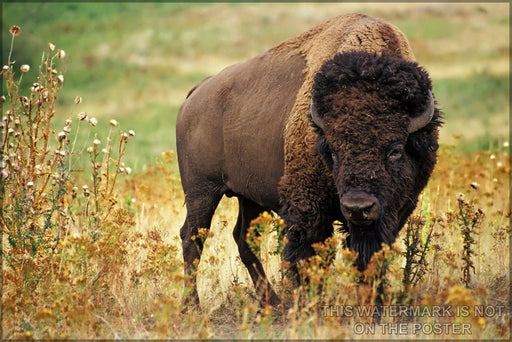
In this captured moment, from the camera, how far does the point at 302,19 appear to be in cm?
4125

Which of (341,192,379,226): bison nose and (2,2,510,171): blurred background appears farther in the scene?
(2,2,510,171): blurred background

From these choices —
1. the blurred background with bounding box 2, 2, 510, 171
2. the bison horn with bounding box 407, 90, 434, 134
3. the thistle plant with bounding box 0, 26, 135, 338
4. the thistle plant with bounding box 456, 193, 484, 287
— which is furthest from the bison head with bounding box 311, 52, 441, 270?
the blurred background with bounding box 2, 2, 510, 171

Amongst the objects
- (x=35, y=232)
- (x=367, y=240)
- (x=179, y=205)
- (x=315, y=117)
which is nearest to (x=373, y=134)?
(x=315, y=117)

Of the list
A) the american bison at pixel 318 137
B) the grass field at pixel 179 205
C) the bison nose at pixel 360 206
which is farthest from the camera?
the american bison at pixel 318 137

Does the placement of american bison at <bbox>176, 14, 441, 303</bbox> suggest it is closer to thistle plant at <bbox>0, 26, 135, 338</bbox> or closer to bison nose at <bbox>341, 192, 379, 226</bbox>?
bison nose at <bbox>341, 192, 379, 226</bbox>

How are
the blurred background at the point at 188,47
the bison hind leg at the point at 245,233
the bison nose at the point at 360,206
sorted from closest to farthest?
the bison nose at the point at 360,206 < the bison hind leg at the point at 245,233 < the blurred background at the point at 188,47

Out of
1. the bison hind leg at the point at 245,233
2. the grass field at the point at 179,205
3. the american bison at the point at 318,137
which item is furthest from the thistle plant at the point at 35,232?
the bison hind leg at the point at 245,233

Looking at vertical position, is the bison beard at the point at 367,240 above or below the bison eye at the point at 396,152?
below

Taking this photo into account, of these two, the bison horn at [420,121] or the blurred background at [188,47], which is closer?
the bison horn at [420,121]

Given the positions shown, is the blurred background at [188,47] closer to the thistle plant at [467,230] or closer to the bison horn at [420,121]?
the thistle plant at [467,230]

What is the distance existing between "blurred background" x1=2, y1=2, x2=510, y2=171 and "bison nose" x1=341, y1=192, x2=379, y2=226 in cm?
1445

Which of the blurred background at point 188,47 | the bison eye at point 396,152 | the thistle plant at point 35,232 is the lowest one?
the thistle plant at point 35,232

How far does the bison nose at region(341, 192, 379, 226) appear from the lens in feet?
14.6

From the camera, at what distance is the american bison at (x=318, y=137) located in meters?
4.71
